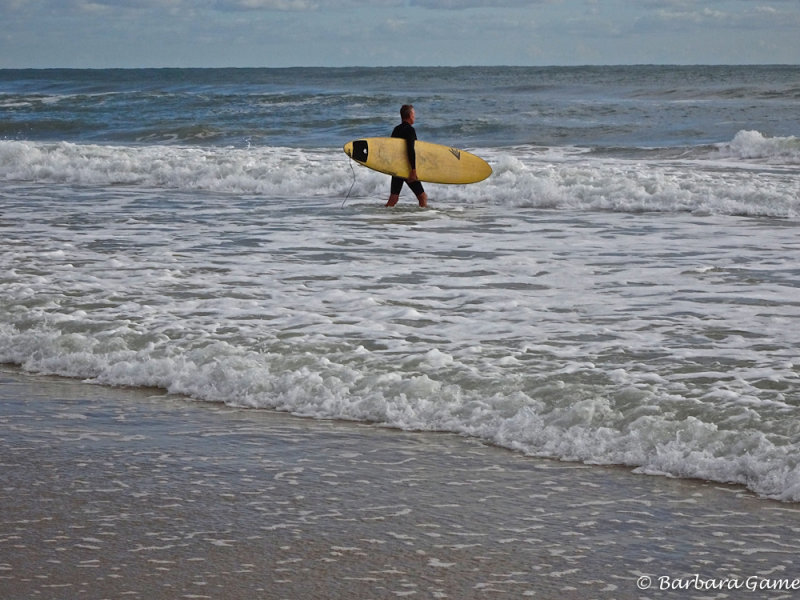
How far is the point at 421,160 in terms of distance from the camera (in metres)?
14.4

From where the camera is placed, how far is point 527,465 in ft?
14.6

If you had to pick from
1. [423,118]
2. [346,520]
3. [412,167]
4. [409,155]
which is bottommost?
[346,520]

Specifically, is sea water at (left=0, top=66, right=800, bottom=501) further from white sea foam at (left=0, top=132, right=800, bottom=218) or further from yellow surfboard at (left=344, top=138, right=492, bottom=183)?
yellow surfboard at (left=344, top=138, right=492, bottom=183)

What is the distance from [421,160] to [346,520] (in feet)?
35.8

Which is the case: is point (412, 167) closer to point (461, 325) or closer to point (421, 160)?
point (421, 160)

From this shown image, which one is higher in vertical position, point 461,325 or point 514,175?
point 514,175

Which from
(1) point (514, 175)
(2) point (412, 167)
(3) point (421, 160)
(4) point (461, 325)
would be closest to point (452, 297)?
(4) point (461, 325)

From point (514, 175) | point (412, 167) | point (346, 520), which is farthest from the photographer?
point (514, 175)

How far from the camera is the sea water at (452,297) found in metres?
5.02

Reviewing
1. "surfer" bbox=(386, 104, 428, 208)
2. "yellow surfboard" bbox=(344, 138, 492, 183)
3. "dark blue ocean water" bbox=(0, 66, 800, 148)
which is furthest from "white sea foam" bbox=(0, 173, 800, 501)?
"dark blue ocean water" bbox=(0, 66, 800, 148)

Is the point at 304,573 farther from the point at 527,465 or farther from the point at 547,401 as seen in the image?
the point at 547,401

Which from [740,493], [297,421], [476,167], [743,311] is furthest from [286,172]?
[740,493]

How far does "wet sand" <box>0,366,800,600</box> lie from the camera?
3281mm

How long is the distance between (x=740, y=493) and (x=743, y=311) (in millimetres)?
3161
